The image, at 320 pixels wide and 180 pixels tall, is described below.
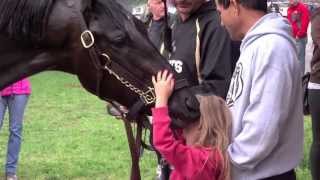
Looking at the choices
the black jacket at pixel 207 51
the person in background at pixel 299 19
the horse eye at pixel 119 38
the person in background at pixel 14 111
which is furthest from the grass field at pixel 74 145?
the person in background at pixel 299 19

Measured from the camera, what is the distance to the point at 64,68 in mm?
2660

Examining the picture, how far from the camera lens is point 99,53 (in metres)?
2.57

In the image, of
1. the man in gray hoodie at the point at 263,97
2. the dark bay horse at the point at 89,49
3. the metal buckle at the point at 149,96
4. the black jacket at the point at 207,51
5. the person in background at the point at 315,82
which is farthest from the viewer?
the person in background at the point at 315,82

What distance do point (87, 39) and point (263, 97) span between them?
0.78 m

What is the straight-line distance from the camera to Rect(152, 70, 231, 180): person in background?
2416 mm

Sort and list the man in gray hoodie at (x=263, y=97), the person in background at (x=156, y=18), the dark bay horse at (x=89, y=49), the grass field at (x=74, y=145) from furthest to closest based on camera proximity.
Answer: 1. the grass field at (x=74, y=145)
2. the person in background at (x=156, y=18)
3. the dark bay horse at (x=89, y=49)
4. the man in gray hoodie at (x=263, y=97)

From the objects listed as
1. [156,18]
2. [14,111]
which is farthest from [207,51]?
[14,111]

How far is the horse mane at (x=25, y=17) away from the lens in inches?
97.3

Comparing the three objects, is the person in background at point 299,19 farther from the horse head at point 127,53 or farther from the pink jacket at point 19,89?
the horse head at point 127,53

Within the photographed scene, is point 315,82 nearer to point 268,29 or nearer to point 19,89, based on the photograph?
point 268,29

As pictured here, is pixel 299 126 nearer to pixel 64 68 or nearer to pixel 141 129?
pixel 141 129

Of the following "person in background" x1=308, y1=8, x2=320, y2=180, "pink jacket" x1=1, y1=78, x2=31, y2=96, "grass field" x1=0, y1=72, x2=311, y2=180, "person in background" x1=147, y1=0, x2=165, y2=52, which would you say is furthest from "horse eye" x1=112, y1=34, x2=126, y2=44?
"grass field" x1=0, y1=72, x2=311, y2=180

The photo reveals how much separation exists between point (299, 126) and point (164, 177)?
108 centimetres

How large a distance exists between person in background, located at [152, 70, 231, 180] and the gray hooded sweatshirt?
5 cm
